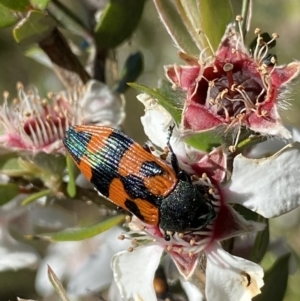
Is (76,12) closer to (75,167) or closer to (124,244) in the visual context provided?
(75,167)

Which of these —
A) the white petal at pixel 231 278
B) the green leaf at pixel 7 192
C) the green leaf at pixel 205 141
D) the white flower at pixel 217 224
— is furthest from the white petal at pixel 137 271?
the green leaf at pixel 7 192

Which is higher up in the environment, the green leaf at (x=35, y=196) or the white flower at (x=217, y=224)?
the green leaf at (x=35, y=196)

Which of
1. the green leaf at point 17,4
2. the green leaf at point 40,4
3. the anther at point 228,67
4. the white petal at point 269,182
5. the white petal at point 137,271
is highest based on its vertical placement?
the green leaf at point 17,4

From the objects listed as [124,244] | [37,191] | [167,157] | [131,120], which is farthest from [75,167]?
[131,120]

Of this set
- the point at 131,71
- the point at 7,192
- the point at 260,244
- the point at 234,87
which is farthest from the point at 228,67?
the point at 131,71

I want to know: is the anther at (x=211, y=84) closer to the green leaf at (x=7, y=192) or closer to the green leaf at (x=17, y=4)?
the green leaf at (x=17, y=4)

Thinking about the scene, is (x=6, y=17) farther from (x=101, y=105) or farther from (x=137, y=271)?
(x=137, y=271)

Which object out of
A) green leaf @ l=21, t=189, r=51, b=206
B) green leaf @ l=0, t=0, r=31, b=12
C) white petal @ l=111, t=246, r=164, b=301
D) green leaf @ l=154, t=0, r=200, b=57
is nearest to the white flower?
white petal @ l=111, t=246, r=164, b=301
